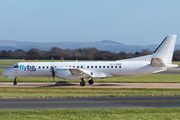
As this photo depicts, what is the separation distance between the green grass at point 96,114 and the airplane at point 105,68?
17.6 meters

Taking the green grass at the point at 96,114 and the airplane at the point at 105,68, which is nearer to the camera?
the green grass at the point at 96,114

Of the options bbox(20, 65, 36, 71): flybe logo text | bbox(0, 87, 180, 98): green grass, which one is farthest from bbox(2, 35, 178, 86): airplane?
bbox(0, 87, 180, 98): green grass

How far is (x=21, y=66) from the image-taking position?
35000mm

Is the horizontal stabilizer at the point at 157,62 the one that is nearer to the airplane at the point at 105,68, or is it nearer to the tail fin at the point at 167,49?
the airplane at the point at 105,68

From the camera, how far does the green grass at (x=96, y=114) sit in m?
12.5

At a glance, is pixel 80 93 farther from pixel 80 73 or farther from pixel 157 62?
pixel 157 62

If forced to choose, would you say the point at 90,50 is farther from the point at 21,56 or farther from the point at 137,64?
the point at 137,64

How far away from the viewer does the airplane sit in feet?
107

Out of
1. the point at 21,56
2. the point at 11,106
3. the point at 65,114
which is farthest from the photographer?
the point at 21,56

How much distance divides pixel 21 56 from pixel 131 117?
108 meters

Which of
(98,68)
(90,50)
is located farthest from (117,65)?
(90,50)

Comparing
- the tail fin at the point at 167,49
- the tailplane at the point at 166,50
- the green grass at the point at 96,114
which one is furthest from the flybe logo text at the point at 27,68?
the green grass at the point at 96,114

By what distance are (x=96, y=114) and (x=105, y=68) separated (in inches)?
814

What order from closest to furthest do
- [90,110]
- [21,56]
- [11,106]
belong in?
[90,110] < [11,106] < [21,56]
